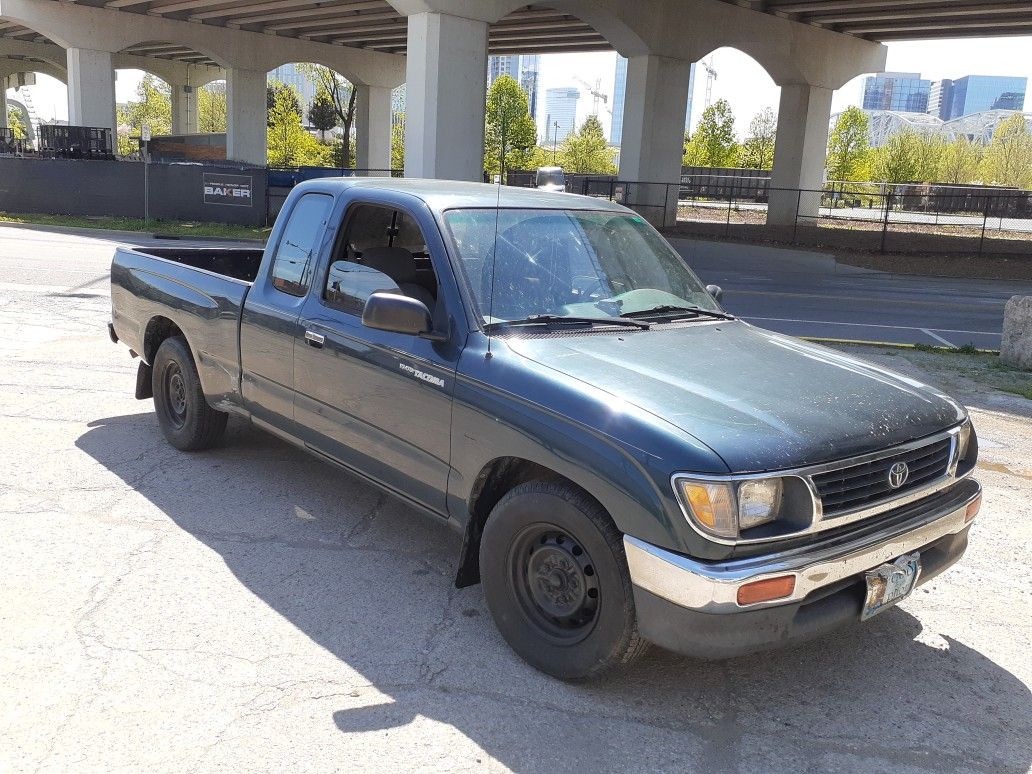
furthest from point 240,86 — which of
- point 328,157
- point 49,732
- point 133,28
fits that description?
point 49,732

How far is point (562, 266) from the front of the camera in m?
4.49

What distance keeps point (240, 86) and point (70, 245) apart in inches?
1089

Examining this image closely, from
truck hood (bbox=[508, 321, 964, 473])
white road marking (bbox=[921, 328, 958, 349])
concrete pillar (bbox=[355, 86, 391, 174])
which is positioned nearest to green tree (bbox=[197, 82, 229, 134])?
concrete pillar (bbox=[355, 86, 391, 174])

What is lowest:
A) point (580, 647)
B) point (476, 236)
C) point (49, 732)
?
point (49, 732)

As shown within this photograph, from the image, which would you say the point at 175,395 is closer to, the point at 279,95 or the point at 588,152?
the point at 588,152

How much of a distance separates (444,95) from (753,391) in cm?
1891

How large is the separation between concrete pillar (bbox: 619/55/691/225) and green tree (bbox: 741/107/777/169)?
40691mm

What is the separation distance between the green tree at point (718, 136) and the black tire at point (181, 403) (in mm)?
64858

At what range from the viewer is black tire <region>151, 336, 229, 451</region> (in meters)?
6.10

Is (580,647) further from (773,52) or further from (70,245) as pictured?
(773,52)

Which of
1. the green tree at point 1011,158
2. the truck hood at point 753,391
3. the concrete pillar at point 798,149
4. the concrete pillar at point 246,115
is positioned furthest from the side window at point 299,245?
the green tree at point 1011,158

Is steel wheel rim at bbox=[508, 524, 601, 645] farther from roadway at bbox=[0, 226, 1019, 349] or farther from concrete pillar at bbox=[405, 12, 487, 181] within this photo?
concrete pillar at bbox=[405, 12, 487, 181]

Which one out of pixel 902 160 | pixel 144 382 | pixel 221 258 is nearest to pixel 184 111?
pixel 902 160

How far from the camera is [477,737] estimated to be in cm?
332
